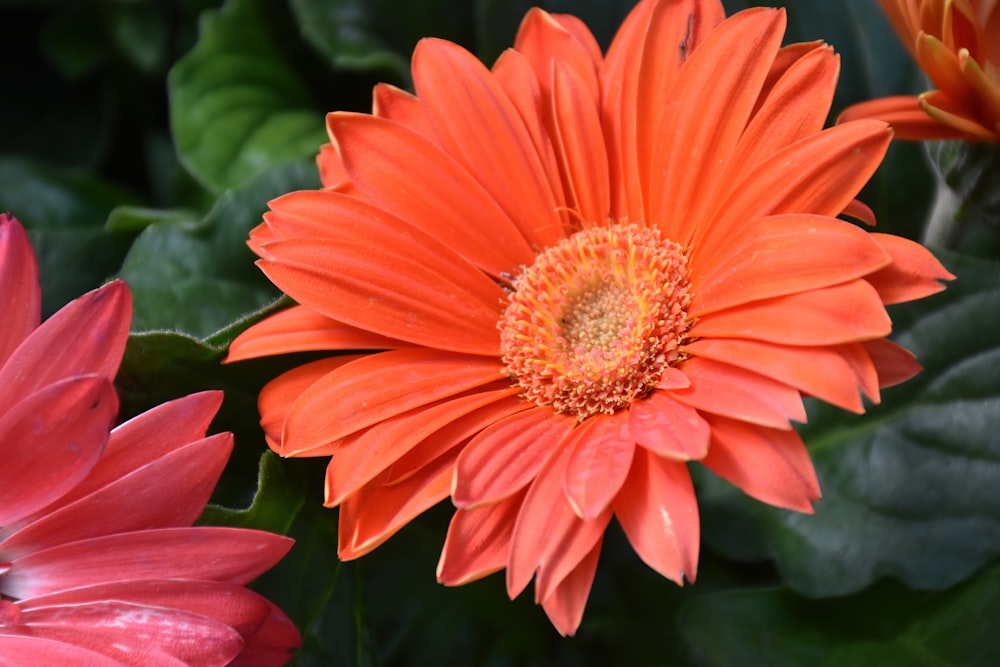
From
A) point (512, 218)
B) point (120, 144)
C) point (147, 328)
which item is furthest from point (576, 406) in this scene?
point (120, 144)

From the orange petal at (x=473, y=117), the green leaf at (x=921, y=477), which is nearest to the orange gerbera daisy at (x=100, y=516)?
the orange petal at (x=473, y=117)

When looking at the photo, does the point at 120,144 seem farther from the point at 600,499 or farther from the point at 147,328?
the point at 600,499

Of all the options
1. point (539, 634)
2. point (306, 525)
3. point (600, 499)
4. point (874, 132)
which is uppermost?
point (874, 132)

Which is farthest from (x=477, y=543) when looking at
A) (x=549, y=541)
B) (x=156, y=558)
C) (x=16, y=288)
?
(x=16, y=288)

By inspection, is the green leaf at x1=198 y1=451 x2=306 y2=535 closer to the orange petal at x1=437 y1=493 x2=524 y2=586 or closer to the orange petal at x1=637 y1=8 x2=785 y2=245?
the orange petal at x1=437 y1=493 x2=524 y2=586

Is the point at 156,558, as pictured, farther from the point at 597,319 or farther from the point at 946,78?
the point at 946,78

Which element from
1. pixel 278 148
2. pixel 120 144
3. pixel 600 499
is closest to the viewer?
pixel 600 499
